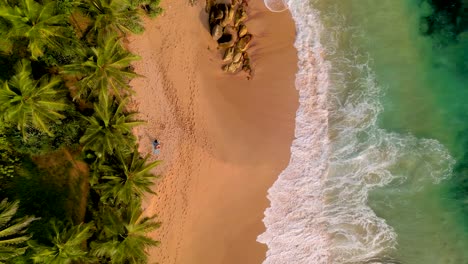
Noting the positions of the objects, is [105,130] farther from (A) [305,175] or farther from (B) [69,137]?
(A) [305,175]

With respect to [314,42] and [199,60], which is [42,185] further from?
[314,42]

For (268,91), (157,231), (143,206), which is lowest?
(157,231)

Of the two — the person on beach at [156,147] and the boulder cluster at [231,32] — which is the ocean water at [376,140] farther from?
the person on beach at [156,147]

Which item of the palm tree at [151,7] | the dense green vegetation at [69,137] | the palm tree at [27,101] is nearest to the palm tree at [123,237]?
the dense green vegetation at [69,137]

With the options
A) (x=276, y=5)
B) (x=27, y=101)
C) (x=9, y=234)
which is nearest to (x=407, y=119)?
(x=276, y=5)

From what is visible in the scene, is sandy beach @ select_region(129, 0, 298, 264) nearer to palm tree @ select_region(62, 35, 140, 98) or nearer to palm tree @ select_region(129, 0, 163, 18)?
palm tree @ select_region(129, 0, 163, 18)

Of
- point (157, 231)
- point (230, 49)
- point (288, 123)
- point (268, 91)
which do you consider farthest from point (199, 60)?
point (157, 231)

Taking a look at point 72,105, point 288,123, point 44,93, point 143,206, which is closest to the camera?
point 44,93
